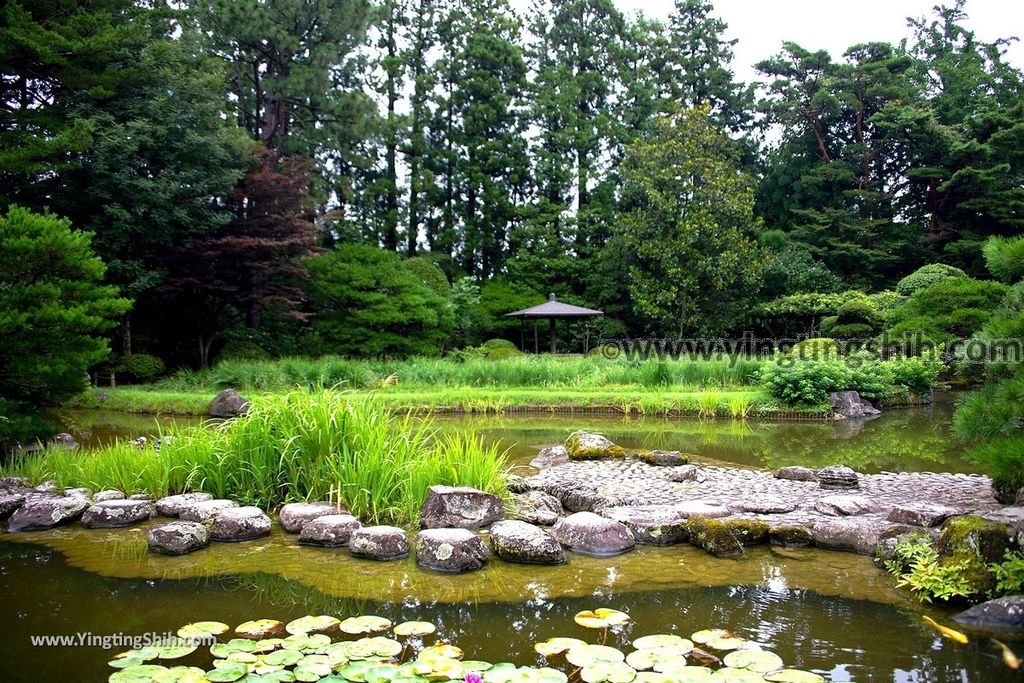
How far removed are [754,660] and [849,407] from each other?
366 inches

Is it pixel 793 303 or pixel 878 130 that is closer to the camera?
pixel 793 303

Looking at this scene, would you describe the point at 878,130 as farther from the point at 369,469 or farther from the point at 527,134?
the point at 369,469

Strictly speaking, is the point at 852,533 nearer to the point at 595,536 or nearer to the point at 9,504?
the point at 595,536

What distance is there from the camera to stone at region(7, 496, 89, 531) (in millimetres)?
4559

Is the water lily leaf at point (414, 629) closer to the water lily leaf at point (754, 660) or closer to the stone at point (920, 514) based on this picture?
the water lily leaf at point (754, 660)

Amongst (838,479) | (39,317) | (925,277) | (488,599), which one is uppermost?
(925,277)

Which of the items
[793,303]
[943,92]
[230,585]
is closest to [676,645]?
[230,585]

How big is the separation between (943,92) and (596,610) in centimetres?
Answer: 2735

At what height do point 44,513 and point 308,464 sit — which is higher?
point 308,464

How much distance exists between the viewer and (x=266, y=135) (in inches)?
740

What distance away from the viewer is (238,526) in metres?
4.32

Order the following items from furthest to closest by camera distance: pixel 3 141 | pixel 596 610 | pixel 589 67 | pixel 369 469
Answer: pixel 589 67, pixel 3 141, pixel 369 469, pixel 596 610

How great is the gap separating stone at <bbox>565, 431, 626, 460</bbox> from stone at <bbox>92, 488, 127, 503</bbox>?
415 cm

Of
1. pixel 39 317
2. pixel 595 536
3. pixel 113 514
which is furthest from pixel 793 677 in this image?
pixel 39 317
